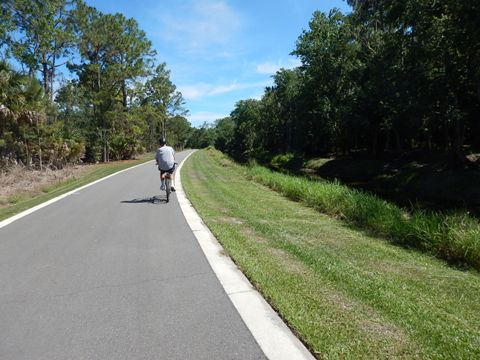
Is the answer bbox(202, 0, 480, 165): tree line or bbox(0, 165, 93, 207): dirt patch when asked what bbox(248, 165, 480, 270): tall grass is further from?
bbox(202, 0, 480, 165): tree line

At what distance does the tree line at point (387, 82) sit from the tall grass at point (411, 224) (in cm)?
1077

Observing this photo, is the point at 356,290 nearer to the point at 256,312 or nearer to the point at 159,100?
the point at 256,312

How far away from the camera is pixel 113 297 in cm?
437

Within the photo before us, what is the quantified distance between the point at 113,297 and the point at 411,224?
20.1 feet

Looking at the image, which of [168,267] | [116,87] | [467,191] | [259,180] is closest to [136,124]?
[116,87]

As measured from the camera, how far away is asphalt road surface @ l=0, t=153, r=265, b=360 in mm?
3340

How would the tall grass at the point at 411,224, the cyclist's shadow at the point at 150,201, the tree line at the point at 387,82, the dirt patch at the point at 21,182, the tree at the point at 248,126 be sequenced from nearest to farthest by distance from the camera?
the tall grass at the point at 411,224
the cyclist's shadow at the point at 150,201
the dirt patch at the point at 21,182
the tree line at the point at 387,82
the tree at the point at 248,126

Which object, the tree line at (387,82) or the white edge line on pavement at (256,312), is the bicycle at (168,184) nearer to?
A: the white edge line on pavement at (256,312)

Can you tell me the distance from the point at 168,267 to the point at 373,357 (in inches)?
121

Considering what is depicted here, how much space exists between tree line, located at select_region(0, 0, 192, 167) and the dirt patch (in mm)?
2222

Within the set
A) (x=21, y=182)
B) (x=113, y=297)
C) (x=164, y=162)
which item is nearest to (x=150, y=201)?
(x=164, y=162)

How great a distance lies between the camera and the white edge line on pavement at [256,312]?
3268mm

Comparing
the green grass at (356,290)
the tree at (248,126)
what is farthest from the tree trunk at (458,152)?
the tree at (248,126)

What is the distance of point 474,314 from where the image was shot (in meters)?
4.07
